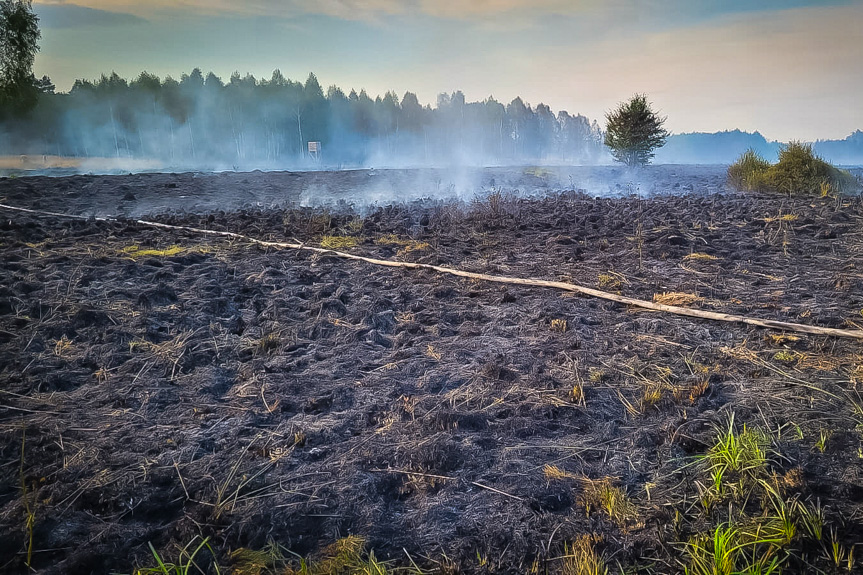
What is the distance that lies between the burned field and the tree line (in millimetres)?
45068

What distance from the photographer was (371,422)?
309 centimetres

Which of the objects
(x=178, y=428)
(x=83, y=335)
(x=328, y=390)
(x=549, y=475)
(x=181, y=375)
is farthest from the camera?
(x=83, y=335)

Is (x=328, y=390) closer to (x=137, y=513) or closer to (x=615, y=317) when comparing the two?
(x=137, y=513)

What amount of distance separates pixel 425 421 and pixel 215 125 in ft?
183

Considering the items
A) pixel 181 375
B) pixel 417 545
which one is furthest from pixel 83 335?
pixel 417 545

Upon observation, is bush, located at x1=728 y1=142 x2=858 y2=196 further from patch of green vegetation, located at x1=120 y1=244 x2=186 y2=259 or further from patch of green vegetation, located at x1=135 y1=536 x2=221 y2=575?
patch of green vegetation, located at x1=135 y1=536 x2=221 y2=575

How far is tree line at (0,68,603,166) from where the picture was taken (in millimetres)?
47000

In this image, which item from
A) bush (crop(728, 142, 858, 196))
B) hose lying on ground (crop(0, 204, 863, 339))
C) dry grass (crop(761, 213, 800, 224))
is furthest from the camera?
bush (crop(728, 142, 858, 196))

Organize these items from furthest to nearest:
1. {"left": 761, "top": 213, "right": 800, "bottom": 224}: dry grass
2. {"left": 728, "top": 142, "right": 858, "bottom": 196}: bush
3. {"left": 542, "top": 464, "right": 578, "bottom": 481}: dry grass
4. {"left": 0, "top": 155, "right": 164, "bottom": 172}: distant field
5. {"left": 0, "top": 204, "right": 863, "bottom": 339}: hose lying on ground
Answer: {"left": 0, "top": 155, "right": 164, "bottom": 172}: distant field < {"left": 728, "top": 142, "right": 858, "bottom": 196}: bush < {"left": 761, "top": 213, "right": 800, "bottom": 224}: dry grass < {"left": 0, "top": 204, "right": 863, "bottom": 339}: hose lying on ground < {"left": 542, "top": 464, "right": 578, "bottom": 481}: dry grass

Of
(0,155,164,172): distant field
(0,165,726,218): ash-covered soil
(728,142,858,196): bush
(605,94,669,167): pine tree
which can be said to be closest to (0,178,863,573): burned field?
(0,165,726,218): ash-covered soil

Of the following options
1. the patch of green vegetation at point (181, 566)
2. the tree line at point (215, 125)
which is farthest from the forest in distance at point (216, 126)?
the patch of green vegetation at point (181, 566)

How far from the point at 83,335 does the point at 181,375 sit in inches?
53.6

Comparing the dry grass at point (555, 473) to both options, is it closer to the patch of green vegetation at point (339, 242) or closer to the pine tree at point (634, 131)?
the patch of green vegetation at point (339, 242)

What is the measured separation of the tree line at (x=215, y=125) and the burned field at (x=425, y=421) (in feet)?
148
